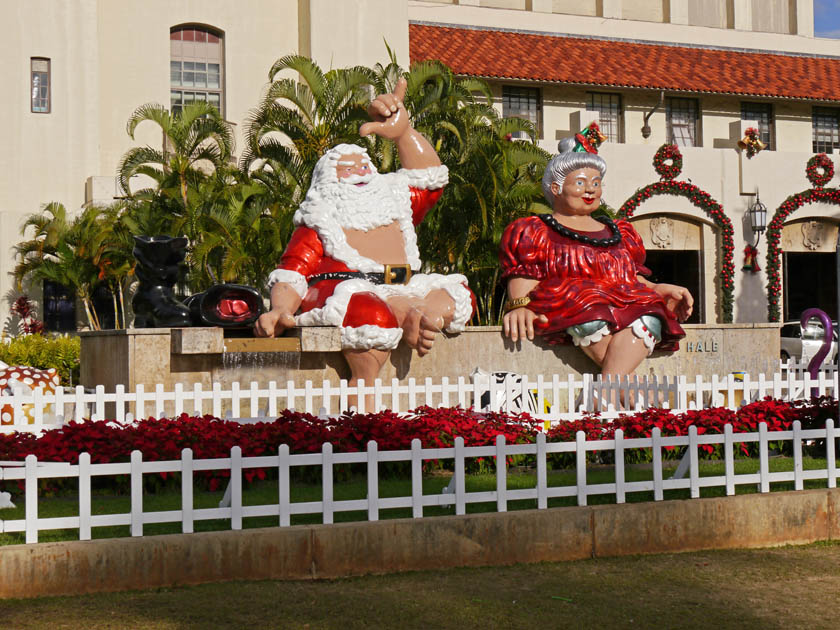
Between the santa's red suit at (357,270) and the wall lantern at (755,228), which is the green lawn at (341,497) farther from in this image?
the wall lantern at (755,228)

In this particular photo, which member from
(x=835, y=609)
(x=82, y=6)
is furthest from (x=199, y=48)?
(x=835, y=609)

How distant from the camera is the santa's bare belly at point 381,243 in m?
11.7

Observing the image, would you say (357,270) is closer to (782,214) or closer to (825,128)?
(782,214)

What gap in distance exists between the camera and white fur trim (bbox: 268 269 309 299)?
1145 centimetres

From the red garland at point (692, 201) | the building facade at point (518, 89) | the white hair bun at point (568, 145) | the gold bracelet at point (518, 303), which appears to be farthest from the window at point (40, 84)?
the gold bracelet at point (518, 303)

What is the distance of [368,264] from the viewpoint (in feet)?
38.1

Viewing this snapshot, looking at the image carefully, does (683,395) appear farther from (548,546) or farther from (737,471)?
(548,546)

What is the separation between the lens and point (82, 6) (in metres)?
24.8

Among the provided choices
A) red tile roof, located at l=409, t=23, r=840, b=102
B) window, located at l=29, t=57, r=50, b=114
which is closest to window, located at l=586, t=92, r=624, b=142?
red tile roof, located at l=409, t=23, r=840, b=102

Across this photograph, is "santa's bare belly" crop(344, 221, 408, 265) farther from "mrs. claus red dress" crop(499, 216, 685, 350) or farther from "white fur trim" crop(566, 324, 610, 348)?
"white fur trim" crop(566, 324, 610, 348)

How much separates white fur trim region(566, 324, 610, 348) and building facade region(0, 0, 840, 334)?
13.2 meters

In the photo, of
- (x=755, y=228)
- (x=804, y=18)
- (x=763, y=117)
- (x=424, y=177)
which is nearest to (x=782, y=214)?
(x=755, y=228)

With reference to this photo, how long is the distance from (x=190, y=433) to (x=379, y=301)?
3.63 m

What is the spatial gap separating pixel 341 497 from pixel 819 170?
75.0 ft
